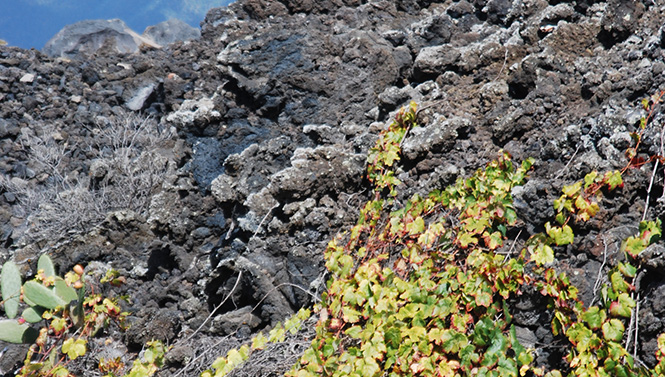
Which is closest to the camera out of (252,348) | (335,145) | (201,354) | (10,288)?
(252,348)

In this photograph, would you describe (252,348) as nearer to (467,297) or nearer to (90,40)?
(467,297)

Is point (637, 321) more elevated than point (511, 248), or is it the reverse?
point (511, 248)

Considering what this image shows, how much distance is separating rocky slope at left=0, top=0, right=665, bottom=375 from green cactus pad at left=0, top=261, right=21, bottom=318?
0.62 m

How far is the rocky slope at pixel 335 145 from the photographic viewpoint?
2.76 metres

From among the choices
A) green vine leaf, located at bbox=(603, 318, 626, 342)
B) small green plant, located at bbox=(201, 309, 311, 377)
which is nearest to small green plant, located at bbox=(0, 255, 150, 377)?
small green plant, located at bbox=(201, 309, 311, 377)

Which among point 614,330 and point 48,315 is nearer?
→ point 614,330

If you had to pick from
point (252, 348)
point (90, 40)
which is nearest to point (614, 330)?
point (252, 348)

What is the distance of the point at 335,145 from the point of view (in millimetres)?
3943

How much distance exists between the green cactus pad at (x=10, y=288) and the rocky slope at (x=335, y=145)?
2.05 ft

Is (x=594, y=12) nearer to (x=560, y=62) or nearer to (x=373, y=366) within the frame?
(x=560, y=62)

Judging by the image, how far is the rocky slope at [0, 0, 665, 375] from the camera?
2.76m

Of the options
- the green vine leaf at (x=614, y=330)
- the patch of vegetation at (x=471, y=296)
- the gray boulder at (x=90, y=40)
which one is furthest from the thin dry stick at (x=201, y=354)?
the gray boulder at (x=90, y=40)

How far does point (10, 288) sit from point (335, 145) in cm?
243

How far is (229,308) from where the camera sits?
3789mm
